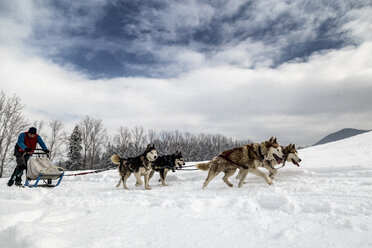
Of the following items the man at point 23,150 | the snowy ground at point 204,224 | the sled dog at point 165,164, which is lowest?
the snowy ground at point 204,224

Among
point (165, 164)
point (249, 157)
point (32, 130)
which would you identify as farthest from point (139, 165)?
point (32, 130)

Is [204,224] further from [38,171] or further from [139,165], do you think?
[38,171]

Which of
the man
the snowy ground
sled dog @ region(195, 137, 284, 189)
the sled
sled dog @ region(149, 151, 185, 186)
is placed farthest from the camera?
sled dog @ region(149, 151, 185, 186)

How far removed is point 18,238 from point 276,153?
510 cm

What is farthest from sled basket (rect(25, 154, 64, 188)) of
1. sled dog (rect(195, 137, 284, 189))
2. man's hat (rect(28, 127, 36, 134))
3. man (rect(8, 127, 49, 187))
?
sled dog (rect(195, 137, 284, 189))

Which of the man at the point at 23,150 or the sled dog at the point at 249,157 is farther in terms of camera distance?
the man at the point at 23,150

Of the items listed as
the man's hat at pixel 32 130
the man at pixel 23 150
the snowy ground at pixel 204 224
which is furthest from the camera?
the man's hat at pixel 32 130

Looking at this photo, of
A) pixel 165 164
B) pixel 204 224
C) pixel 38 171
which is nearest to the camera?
pixel 204 224

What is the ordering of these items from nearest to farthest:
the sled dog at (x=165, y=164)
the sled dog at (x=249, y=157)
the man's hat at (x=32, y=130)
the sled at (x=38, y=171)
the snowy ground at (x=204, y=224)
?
the snowy ground at (x=204, y=224), the sled dog at (x=249, y=157), the sled at (x=38, y=171), the man's hat at (x=32, y=130), the sled dog at (x=165, y=164)

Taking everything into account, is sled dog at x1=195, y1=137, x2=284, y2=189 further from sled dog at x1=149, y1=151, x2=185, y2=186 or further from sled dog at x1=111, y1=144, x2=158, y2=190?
sled dog at x1=149, y1=151, x2=185, y2=186

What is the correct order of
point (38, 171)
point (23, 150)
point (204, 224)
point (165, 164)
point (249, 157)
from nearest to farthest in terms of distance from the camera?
1. point (204, 224)
2. point (249, 157)
3. point (38, 171)
4. point (23, 150)
5. point (165, 164)

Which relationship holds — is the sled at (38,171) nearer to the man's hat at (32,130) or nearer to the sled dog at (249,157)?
the man's hat at (32,130)

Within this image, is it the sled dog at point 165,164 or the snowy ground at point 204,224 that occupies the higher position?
the sled dog at point 165,164

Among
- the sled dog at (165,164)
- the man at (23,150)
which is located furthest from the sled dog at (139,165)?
the man at (23,150)
